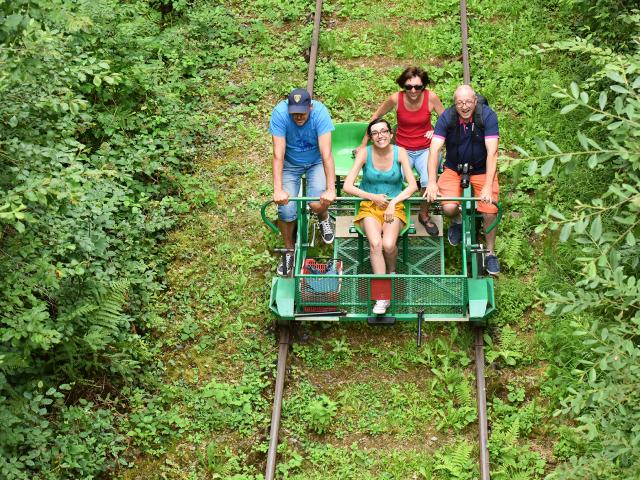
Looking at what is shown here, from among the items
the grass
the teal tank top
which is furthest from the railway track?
the teal tank top

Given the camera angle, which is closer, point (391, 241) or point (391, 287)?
point (391, 287)

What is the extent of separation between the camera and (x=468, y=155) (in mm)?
10562

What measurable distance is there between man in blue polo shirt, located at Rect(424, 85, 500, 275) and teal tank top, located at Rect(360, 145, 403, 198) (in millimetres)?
328

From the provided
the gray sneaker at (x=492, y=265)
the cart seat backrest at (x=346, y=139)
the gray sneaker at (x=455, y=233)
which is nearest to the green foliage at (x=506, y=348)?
the gray sneaker at (x=492, y=265)

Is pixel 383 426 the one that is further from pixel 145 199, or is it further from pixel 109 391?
pixel 145 199

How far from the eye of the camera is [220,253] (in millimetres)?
11750

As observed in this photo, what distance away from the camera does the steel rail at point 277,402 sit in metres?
9.34

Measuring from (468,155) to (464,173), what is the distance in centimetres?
19

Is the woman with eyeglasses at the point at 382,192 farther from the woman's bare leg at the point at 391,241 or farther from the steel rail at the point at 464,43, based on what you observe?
the steel rail at the point at 464,43

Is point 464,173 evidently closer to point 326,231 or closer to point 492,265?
point 492,265

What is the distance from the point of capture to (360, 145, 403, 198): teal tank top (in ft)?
34.1

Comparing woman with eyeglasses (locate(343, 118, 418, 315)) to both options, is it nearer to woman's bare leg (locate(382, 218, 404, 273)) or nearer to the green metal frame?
woman's bare leg (locate(382, 218, 404, 273))

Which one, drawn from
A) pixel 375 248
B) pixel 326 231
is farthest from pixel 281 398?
pixel 326 231

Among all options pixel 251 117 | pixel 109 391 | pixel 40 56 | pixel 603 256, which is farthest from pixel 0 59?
pixel 251 117
